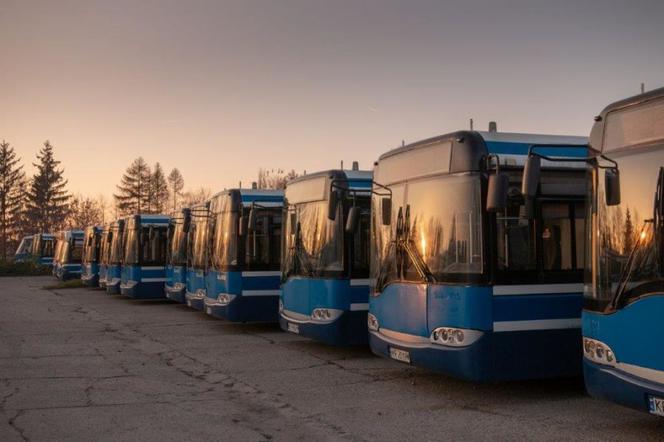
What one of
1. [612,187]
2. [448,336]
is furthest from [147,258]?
[612,187]

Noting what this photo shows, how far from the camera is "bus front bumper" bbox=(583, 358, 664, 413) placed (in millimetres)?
6426

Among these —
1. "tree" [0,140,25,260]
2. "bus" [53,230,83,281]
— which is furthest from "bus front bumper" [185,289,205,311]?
"tree" [0,140,25,260]

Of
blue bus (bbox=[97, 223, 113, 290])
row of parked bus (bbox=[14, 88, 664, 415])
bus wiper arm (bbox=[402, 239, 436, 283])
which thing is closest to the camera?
row of parked bus (bbox=[14, 88, 664, 415])

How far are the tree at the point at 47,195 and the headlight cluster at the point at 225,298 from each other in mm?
84381

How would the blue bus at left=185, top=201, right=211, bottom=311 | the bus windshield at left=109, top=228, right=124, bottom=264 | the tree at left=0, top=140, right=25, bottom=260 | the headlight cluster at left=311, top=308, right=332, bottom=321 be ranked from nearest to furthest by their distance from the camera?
the headlight cluster at left=311, top=308, right=332, bottom=321 < the blue bus at left=185, top=201, right=211, bottom=311 < the bus windshield at left=109, top=228, right=124, bottom=264 < the tree at left=0, top=140, right=25, bottom=260

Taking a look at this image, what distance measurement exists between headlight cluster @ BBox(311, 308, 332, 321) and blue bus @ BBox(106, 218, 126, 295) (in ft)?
55.0

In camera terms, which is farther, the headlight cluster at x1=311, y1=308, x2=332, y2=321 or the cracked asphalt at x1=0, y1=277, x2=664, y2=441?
the headlight cluster at x1=311, y1=308, x2=332, y2=321

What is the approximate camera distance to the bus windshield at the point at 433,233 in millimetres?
8539

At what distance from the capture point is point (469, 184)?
8586 millimetres

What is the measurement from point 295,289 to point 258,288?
2.94 m

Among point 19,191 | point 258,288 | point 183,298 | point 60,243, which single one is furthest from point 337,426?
point 19,191

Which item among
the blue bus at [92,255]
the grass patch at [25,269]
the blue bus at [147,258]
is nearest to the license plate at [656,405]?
the blue bus at [147,258]

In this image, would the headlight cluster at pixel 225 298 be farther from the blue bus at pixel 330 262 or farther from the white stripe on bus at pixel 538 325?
the white stripe on bus at pixel 538 325

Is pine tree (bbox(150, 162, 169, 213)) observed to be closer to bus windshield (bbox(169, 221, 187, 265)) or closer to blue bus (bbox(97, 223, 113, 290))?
blue bus (bbox(97, 223, 113, 290))
